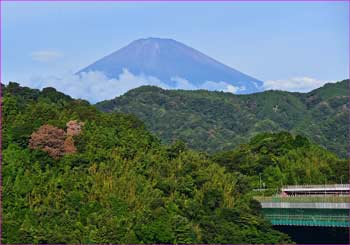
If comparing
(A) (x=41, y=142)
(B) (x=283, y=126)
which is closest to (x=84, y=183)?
(A) (x=41, y=142)

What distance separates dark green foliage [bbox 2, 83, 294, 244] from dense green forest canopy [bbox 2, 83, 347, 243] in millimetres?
54

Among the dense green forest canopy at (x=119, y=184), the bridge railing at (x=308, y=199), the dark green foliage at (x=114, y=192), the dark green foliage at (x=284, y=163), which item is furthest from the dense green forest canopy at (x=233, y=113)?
the bridge railing at (x=308, y=199)

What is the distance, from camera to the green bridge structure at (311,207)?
37.0 metres

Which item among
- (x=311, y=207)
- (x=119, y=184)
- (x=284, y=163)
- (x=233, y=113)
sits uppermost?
(x=233, y=113)

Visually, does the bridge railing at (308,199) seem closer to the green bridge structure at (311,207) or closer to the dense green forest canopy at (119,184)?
the green bridge structure at (311,207)

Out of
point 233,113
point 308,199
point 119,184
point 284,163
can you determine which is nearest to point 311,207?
point 308,199

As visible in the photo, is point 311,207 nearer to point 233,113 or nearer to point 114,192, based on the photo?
point 114,192

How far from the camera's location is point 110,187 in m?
38.8

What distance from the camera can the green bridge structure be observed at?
37031 millimetres

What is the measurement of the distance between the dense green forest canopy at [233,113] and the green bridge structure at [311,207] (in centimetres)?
Answer: 5624

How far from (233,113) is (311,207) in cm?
9071

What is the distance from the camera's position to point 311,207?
38.7 meters

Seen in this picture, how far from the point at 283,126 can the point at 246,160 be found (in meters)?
76.1

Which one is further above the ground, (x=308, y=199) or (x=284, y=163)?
(x=284, y=163)
